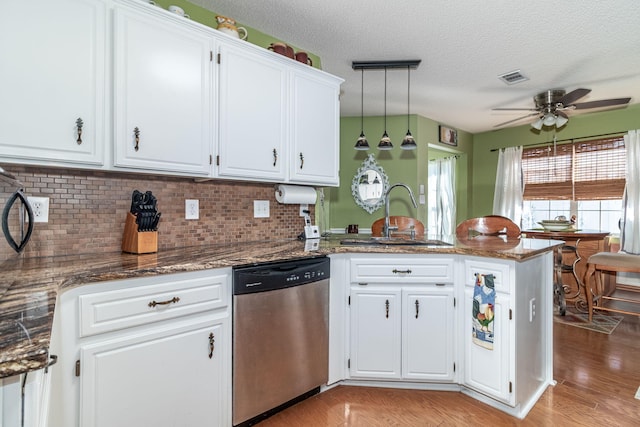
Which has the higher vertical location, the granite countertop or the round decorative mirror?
the round decorative mirror

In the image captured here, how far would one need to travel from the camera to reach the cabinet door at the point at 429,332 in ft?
6.64

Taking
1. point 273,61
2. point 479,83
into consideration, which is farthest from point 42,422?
point 479,83

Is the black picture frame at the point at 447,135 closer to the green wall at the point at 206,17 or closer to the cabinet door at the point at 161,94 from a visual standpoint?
the green wall at the point at 206,17

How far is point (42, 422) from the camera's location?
0.76m

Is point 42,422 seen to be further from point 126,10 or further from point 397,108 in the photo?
point 397,108

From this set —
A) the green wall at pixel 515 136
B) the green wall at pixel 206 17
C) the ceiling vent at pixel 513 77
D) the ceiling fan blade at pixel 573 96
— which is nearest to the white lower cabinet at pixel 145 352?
the green wall at pixel 206 17

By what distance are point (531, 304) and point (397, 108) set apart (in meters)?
3.19

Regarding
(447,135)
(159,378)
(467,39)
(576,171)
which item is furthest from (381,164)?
(159,378)

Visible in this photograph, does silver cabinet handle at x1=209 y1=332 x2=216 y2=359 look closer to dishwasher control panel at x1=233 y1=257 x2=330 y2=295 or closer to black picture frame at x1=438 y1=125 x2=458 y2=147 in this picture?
dishwasher control panel at x1=233 y1=257 x2=330 y2=295

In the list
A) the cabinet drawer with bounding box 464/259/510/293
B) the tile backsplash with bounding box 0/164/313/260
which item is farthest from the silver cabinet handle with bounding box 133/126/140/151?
the cabinet drawer with bounding box 464/259/510/293

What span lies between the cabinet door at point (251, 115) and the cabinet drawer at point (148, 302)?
739 mm

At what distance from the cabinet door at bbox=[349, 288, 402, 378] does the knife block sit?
1.18m

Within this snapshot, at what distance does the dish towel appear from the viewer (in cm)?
185

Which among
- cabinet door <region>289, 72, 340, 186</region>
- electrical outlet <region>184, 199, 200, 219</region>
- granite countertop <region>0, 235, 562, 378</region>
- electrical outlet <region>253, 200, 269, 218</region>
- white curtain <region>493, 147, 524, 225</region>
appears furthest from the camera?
white curtain <region>493, 147, 524, 225</region>
